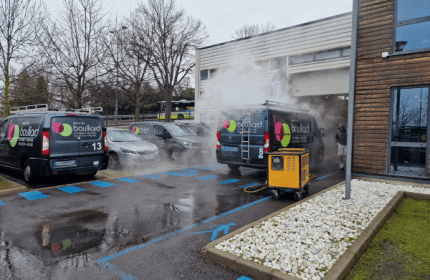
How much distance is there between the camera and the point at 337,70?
15.1 m

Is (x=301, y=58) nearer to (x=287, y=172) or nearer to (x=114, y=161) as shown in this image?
(x=114, y=161)

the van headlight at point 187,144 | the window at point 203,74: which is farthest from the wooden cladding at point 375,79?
the window at point 203,74

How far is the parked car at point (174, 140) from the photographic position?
1170 centimetres

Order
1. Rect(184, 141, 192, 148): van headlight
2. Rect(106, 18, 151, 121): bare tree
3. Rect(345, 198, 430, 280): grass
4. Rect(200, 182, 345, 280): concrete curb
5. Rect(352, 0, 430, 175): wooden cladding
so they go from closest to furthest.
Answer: Rect(200, 182, 345, 280): concrete curb, Rect(345, 198, 430, 280): grass, Rect(352, 0, 430, 175): wooden cladding, Rect(184, 141, 192, 148): van headlight, Rect(106, 18, 151, 121): bare tree

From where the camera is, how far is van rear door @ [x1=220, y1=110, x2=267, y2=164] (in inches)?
324

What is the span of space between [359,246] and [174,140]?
906 cm

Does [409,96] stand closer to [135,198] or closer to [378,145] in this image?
[378,145]

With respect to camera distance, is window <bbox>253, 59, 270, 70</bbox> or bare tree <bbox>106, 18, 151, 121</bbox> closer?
window <bbox>253, 59, 270, 70</bbox>

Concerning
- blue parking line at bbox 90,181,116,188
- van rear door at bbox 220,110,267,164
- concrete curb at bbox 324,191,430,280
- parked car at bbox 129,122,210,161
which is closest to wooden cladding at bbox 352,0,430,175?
van rear door at bbox 220,110,267,164

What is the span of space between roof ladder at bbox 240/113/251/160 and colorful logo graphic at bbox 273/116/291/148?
2.49 feet

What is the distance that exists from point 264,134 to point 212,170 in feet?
9.33

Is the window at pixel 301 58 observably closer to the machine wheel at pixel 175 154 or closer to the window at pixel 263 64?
the window at pixel 263 64

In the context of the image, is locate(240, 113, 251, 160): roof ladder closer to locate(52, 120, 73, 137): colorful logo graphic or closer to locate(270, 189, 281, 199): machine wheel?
locate(270, 189, 281, 199): machine wheel

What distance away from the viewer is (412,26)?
7.61 m
